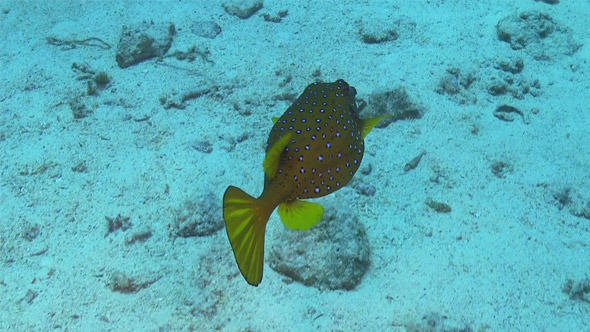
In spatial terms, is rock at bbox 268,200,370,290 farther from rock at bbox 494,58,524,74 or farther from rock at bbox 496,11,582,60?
rock at bbox 496,11,582,60

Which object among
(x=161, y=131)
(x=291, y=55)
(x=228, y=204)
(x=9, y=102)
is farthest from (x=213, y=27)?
(x=228, y=204)

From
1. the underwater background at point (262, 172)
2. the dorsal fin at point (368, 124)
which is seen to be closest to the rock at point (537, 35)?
the underwater background at point (262, 172)

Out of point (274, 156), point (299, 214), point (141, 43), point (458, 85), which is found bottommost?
point (458, 85)

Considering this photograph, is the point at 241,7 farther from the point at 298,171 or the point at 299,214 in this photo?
the point at 299,214

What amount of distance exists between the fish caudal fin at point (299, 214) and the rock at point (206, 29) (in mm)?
5022

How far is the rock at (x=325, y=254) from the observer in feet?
11.5

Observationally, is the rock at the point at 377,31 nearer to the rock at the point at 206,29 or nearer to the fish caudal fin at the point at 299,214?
the rock at the point at 206,29

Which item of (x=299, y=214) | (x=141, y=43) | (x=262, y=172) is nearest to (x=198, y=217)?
(x=262, y=172)

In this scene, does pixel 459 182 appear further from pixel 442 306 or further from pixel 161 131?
pixel 161 131

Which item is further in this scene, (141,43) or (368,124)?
(141,43)

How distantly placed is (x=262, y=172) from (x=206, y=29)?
11.0 ft

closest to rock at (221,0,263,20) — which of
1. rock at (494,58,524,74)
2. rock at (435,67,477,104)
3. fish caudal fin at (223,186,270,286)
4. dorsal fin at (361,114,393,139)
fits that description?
rock at (435,67,477,104)

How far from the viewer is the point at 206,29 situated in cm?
677

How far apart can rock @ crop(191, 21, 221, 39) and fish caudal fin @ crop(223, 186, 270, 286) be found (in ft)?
16.8
